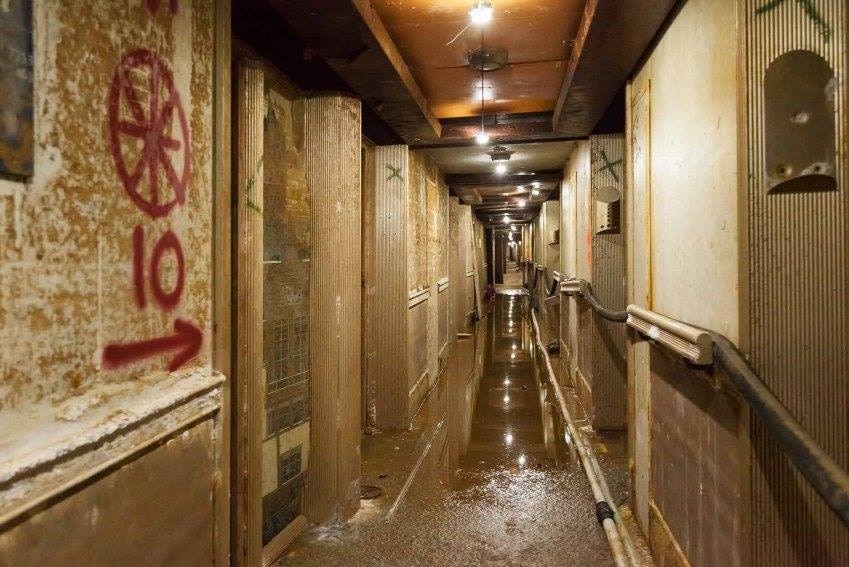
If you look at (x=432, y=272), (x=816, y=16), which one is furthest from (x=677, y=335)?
(x=432, y=272)

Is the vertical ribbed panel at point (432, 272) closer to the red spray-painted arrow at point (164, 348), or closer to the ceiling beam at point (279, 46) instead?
the ceiling beam at point (279, 46)

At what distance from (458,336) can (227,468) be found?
10.5m

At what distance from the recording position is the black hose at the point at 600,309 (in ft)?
15.6

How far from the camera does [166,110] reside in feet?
6.51

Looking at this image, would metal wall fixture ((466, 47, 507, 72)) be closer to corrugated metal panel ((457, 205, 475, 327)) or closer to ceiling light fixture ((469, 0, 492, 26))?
ceiling light fixture ((469, 0, 492, 26))

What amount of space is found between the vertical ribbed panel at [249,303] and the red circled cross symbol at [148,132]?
74 centimetres

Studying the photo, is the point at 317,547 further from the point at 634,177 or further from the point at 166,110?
the point at 634,177

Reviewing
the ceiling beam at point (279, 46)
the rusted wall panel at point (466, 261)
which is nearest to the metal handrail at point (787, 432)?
the ceiling beam at point (279, 46)

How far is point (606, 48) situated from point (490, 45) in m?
1.07

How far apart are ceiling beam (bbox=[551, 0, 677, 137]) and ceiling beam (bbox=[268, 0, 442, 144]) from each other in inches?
50.2

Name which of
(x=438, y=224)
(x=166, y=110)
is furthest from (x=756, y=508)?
(x=438, y=224)

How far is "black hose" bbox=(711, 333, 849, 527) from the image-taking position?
147cm

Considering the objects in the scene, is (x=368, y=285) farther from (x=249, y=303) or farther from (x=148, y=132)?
(x=148, y=132)

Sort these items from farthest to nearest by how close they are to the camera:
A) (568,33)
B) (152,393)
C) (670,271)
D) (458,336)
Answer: (458,336), (568,33), (670,271), (152,393)
